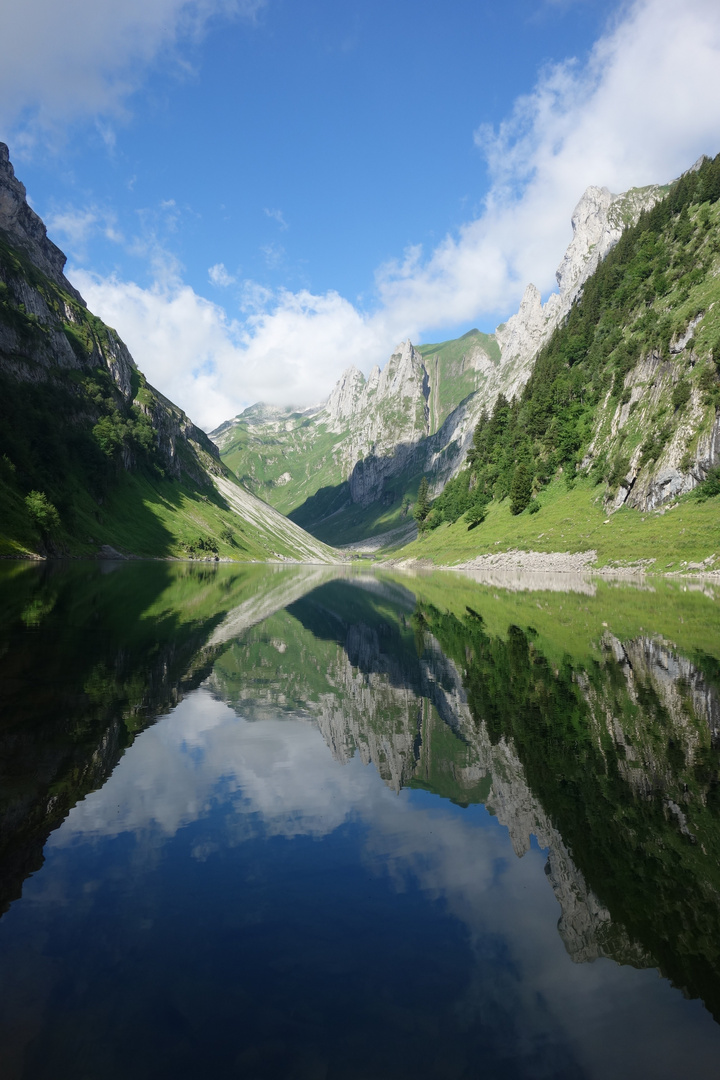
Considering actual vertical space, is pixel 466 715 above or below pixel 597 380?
below

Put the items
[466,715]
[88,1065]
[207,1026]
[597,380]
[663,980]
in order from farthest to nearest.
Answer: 1. [597,380]
2. [466,715]
3. [663,980]
4. [207,1026]
5. [88,1065]

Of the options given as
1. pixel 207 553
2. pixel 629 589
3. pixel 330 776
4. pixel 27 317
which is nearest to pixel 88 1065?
pixel 330 776

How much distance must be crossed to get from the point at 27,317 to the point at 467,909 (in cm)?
19215

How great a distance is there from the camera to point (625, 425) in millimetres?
123625

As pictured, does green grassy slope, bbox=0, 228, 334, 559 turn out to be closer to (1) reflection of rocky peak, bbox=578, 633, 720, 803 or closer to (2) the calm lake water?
(2) the calm lake water

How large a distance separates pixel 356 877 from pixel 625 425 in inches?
5221

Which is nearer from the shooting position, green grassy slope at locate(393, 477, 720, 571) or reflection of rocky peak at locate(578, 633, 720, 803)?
reflection of rocky peak at locate(578, 633, 720, 803)

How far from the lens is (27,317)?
522 feet

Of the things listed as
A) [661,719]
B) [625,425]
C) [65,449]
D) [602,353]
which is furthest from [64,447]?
[661,719]

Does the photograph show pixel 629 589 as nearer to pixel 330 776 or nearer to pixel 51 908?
pixel 330 776

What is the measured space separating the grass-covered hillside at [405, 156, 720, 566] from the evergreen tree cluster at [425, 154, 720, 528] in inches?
15.6

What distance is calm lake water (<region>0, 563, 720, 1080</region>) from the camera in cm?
582

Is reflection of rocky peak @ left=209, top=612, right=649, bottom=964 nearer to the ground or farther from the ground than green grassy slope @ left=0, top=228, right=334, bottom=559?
nearer to the ground

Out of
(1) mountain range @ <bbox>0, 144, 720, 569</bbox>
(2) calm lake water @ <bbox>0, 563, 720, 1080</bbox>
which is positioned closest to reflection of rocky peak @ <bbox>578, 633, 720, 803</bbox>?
(2) calm lake water @ <bbox>0, 563, 720, 1080</bbox>
